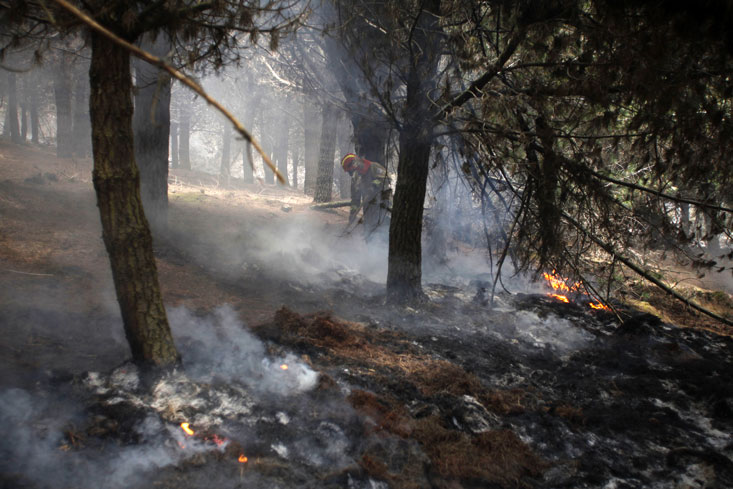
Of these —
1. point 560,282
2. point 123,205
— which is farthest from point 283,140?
point 123,205

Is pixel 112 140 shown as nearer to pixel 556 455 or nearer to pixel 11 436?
pixel 11 436

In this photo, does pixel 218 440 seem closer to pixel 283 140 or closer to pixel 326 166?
pixel 326 166


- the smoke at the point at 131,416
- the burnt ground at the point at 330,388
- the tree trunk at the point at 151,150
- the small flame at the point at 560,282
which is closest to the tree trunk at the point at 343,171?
the tree trunk at the point at 151,150

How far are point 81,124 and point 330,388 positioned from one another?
52.7ft

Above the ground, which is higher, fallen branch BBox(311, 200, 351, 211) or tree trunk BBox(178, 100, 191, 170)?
tree trunk BBox(178, 100, 191, 170)

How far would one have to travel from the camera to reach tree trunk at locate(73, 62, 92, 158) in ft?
47.9

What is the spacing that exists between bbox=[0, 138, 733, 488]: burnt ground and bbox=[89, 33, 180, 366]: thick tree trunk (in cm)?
38

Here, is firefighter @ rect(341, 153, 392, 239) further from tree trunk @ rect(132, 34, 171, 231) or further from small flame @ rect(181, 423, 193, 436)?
small flame @ rect(181, 423, 193, 436)

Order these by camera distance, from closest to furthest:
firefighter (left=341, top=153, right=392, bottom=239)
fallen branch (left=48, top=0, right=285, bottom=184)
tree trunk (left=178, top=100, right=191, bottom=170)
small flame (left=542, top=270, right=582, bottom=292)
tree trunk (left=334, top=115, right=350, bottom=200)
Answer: fallen branch (left=48, top=0, right=285, bottom=184) < small flame (left=542, top=270, right=582, bottom=292) < firefighter (left=341, top=153, right=392, bottom=239) < tree trunk (left=334, top=115, right=350, bottom=200) < tree trunk (left=178, top=100, right=191, bottom=170)

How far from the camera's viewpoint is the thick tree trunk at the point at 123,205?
10.8 feet

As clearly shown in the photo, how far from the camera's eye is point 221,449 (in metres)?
3.13

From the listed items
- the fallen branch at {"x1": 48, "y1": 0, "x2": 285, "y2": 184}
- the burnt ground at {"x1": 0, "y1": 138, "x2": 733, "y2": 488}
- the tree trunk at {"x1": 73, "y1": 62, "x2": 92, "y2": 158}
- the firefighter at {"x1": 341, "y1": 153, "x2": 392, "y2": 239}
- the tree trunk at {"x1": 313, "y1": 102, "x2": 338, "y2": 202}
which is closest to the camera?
the fallen branch at {"x1": 48, "y1": 0, "x2": 285, "y2": 184}

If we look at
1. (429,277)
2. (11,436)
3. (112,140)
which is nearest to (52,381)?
(11,436)

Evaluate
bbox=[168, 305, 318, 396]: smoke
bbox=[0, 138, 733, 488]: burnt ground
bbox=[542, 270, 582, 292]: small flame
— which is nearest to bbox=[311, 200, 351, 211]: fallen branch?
bbox=[0, 138, 733, 488]: burnt ground
